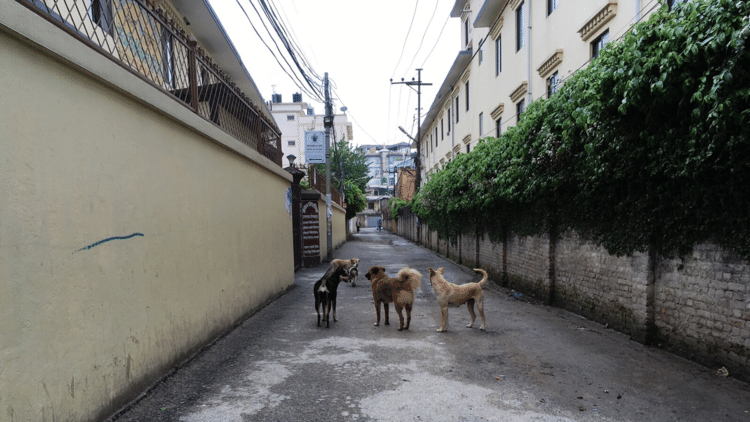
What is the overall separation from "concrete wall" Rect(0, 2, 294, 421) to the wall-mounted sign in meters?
11.7

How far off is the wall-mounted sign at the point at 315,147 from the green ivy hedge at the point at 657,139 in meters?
10.3

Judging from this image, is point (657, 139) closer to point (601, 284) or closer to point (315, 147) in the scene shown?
point (601, 284)

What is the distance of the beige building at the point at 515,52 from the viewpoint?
977 centimetres

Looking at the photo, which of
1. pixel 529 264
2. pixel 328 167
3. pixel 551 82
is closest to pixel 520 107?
pixel 551 82

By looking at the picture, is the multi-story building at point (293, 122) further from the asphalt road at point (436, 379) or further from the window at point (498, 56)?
the asphalt road at point (436, 379)

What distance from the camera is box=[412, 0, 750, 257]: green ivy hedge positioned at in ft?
12.4

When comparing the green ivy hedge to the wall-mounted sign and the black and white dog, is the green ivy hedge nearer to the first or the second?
the black and white dog

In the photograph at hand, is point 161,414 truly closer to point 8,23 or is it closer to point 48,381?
point 48,381

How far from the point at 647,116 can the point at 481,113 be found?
14.2 m

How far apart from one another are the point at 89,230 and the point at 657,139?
5.76m

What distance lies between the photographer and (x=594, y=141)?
5793mm

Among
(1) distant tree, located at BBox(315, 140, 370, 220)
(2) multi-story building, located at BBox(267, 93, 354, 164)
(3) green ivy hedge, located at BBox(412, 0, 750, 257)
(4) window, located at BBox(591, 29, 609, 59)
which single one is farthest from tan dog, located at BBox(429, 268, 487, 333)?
(2) multi-story building, located at BBox(267, 93, 354, 164)

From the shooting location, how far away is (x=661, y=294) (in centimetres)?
555

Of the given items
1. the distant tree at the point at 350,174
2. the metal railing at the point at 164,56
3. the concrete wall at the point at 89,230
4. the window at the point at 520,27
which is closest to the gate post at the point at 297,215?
the metal railing at the point at 164,56
